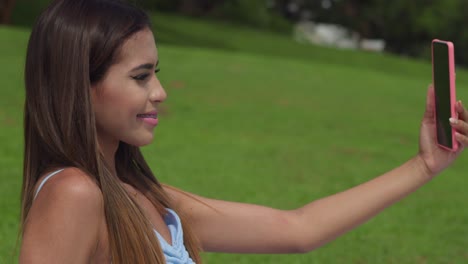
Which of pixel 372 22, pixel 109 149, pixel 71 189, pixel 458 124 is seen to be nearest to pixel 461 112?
pixel 458 124

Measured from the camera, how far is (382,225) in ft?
19.3

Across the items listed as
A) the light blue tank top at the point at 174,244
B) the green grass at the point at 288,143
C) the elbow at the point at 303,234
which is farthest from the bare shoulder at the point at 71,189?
the green grass at the point at 288,143

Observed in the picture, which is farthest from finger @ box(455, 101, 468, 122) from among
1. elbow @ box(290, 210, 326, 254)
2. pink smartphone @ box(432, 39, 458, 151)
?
elbow @ box(290, 210, 326, 254)

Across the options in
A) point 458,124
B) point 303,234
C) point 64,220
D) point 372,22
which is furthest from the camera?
point 372,22

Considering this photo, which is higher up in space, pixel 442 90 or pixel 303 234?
pixel 442 90

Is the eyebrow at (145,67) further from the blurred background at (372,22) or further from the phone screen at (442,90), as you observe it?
the blurred background at (372,22)

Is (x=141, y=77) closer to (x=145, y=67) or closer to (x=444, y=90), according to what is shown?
(x=145, y=67)

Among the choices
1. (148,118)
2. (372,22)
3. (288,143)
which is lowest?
(372,22)

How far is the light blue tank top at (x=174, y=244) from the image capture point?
198 cm

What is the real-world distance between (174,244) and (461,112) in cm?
82

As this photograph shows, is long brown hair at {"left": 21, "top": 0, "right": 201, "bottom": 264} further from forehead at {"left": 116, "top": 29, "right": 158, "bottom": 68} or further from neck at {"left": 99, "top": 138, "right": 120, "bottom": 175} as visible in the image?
neck at {"left": 99, "top": 138, "right": 120, "bottom": 175}

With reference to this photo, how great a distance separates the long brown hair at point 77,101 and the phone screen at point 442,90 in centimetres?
80

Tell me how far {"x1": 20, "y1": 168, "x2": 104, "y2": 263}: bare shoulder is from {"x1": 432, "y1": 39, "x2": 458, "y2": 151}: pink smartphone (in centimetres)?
94

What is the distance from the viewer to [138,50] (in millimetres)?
1896
